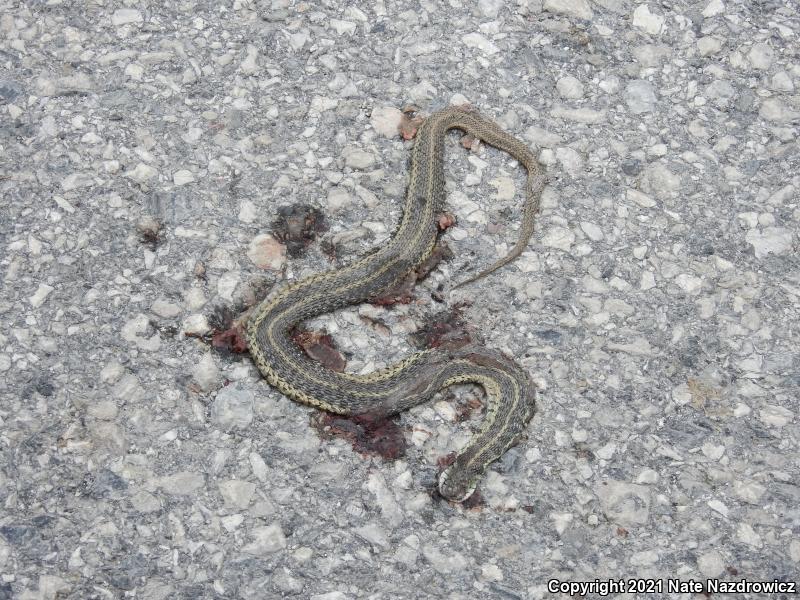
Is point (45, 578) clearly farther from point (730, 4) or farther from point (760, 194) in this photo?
point (730, 4)

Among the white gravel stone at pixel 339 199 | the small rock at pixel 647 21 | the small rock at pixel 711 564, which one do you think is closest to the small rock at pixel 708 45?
the small rock at pixel 647 21

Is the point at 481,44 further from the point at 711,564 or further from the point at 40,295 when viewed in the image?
the point at 711,564

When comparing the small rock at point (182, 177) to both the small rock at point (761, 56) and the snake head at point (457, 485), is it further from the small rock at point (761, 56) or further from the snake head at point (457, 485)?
the small rock at point (761, 56)

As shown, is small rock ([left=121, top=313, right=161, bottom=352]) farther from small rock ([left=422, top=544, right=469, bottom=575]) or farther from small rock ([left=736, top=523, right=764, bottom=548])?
small rock ([left=736, top=523, right=764, bottom=548])

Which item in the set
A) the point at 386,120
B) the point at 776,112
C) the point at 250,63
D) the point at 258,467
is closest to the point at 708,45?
the point at 776,112

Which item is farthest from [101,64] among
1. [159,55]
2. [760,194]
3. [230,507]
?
[760,194]

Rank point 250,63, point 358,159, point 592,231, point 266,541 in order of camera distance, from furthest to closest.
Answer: point 250,63
point 358,159
point 592,231
point 266,541

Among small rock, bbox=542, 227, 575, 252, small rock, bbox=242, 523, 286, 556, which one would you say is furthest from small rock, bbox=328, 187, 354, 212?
small rock, bbox=242, 523, 286, 556
